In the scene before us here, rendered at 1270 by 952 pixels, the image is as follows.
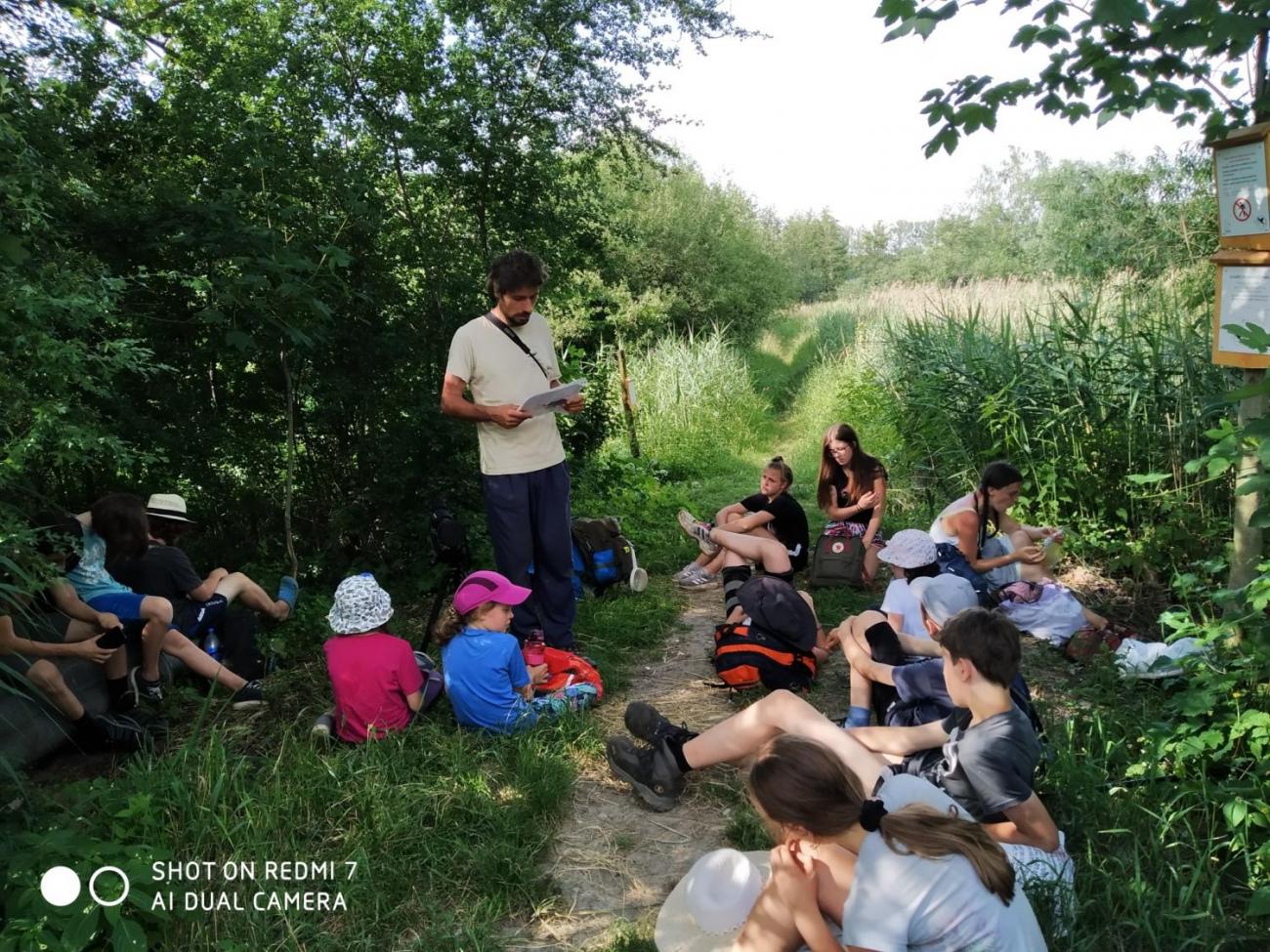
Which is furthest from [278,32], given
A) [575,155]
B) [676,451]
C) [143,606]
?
[676,451]

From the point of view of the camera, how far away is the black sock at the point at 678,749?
3.21 metres

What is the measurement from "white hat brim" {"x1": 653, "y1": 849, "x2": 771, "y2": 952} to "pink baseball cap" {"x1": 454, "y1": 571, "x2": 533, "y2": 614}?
141 cm

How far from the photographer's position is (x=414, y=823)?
111 inches

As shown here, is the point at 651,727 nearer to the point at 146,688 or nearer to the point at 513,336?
the point at 513,336

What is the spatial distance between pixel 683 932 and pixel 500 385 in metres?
2.56

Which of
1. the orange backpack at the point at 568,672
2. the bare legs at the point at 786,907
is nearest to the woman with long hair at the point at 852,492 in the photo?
the orange backpack at the point at 568,672

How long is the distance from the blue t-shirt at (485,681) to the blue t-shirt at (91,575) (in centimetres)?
162

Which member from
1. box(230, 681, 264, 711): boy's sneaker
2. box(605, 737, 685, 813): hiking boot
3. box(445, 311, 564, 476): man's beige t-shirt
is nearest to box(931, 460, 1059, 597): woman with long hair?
box(605, 737, 685, 813): hiking boot

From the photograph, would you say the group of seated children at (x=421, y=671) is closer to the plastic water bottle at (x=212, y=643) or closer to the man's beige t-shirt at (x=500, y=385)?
the man's beige t-shirt at (x=500, y=385)

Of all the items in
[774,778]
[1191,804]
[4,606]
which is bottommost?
[1191,804]

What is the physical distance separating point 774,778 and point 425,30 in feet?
17.5

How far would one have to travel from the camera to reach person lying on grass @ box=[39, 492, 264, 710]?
3727 millimetres

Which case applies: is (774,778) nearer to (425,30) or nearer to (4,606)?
(4,606)

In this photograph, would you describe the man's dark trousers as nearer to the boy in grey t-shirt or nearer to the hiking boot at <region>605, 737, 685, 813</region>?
the hiking boot at <region>605, 737, 685, 813</region>
